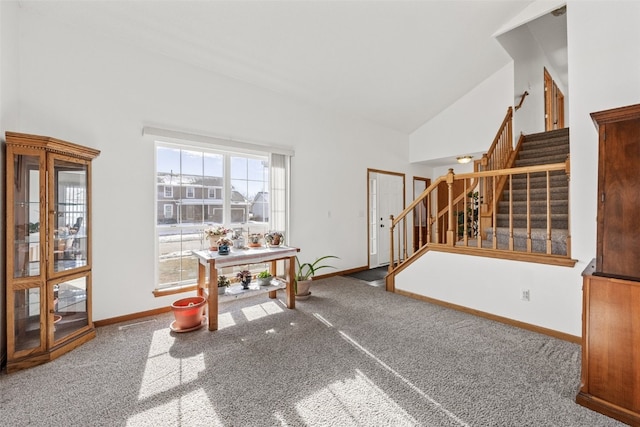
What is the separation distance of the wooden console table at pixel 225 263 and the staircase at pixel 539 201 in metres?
2.57

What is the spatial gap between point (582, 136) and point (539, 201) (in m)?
1.53

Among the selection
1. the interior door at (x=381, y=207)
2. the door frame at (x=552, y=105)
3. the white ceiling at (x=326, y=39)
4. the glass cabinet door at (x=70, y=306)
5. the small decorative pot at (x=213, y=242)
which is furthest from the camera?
the door frame at (x=552, y=105)

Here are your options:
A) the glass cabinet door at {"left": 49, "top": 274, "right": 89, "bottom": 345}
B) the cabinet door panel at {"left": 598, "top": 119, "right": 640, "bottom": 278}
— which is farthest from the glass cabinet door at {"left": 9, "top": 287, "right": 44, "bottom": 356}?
the cabinet door panel at {"left": 598, "top": 119, "right": 640, "bottom": 278}

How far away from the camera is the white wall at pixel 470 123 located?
5055 mm

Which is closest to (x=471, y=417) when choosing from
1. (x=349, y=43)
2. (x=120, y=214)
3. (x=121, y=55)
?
(x=120, y=214)

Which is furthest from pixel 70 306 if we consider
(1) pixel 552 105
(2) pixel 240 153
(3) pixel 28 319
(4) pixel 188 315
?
(1) pixel 552 105

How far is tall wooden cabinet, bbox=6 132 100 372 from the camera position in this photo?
222 centimetres

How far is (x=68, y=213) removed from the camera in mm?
2627

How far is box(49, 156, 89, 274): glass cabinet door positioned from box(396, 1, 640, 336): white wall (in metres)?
4.21

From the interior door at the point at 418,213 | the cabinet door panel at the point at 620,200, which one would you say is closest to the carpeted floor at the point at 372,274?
the interior door at the point at 418,213

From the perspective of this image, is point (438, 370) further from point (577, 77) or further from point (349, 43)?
point (349, 43)

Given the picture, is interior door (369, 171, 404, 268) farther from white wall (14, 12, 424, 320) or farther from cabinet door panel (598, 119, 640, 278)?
cabinet door panel (598, 119, 640, 278)

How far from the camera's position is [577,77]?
262 cm

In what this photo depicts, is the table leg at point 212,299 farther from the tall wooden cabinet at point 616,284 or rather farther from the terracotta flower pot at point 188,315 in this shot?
the tall wooden cabinet at point 616,284
